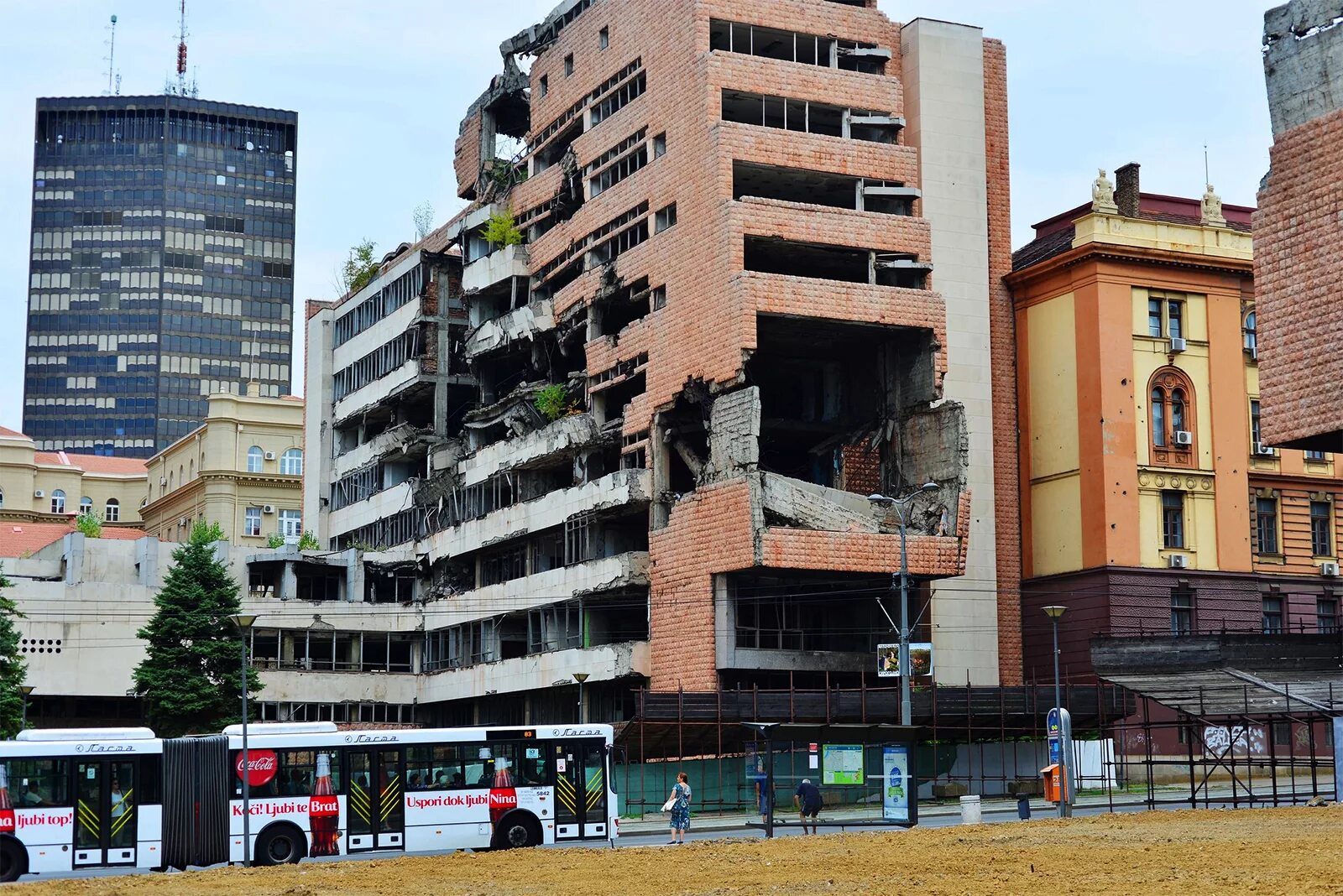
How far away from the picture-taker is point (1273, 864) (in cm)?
3081

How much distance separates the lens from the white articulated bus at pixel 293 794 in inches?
1630

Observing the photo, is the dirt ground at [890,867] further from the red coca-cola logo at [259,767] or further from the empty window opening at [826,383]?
the empty window opening at [826,383]

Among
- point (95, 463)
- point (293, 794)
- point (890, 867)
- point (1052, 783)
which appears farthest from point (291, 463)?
point (890, 867)

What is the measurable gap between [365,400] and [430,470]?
11.2m

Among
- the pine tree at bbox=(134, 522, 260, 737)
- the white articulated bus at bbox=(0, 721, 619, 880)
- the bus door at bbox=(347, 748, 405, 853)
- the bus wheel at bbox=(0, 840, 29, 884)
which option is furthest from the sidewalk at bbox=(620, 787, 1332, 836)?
the pine tree at bbox=(134, 522, 260, 737)

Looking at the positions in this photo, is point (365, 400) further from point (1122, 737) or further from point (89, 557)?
point (1122, 737)

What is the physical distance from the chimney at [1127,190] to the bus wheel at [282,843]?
5262 cm

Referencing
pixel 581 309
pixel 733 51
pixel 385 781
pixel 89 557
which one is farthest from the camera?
pixel 89 557

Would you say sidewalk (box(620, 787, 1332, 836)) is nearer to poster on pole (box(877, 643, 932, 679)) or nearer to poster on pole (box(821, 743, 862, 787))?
poster on pole (box(821, 743, 862, 787))

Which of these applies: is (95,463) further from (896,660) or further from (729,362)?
(896,660)

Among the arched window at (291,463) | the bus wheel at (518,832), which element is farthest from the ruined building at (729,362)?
the arched window at (291,463)

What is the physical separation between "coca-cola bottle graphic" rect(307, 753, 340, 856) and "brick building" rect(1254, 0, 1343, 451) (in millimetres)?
23835

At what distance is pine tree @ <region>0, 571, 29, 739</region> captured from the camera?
74188 millimetres

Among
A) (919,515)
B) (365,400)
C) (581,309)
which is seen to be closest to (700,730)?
(919,515)
